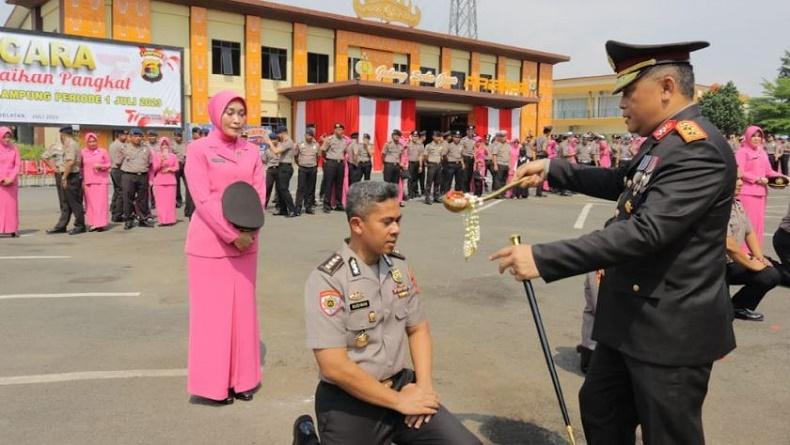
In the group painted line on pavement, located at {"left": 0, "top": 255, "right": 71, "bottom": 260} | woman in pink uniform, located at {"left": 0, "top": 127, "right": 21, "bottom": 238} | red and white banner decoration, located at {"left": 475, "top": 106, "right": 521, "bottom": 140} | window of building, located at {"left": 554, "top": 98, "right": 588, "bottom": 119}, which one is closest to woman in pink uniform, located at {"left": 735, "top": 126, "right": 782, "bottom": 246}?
painted line on pavement, located at {"left": 0, "top": 255, "right": 71, "bottom": 260}

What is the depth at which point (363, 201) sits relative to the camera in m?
2.64

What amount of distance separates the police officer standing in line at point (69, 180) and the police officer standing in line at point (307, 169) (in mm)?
4424

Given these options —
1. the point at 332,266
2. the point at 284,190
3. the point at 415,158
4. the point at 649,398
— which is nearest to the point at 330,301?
the point at 332,266

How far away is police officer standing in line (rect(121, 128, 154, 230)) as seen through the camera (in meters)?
12.0

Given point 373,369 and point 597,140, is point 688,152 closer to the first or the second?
point 373,369

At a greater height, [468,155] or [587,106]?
[587,106]

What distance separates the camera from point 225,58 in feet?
98.4

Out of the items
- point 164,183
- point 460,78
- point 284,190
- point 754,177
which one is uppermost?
point 460,78

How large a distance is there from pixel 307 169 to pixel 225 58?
18143mm

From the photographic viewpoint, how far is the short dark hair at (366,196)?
104 inches

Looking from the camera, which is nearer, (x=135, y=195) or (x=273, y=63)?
(x=135, y=195)

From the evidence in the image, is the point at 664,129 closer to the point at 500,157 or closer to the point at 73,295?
the point at 73,295

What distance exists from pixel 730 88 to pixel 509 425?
54.9m

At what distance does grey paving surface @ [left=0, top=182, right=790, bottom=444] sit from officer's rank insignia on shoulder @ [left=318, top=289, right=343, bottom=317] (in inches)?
54.5
